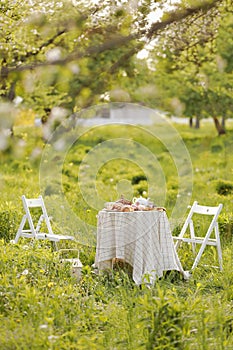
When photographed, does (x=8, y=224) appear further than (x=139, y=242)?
Yes

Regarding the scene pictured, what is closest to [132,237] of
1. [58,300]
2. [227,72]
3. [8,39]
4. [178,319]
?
[58,300]

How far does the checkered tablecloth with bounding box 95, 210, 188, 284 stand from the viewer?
6.57 meters

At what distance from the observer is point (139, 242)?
6.57m

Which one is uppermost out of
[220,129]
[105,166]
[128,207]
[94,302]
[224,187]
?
[220,129]

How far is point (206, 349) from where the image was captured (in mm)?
4066

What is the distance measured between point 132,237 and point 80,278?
75 centimetres

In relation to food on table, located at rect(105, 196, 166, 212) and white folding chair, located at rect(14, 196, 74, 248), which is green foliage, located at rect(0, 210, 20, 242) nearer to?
white folding chair, located at rect(14, 196, 74, 248)

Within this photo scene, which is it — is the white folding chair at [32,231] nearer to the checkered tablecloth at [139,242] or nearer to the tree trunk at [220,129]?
the checkered tablecloth at [139,242]

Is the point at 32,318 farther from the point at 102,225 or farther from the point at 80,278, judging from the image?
the point at 102,225

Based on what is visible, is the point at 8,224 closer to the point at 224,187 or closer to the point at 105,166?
the point at 224,187

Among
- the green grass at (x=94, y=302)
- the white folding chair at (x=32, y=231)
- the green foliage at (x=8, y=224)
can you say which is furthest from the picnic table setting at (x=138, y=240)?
the green foliage at (x=8, y=224)

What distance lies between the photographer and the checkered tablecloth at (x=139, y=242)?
21.5ft

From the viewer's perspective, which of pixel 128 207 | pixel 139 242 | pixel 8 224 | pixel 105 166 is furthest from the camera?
pixel 105 166

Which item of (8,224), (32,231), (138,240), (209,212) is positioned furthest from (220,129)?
(138,240)
